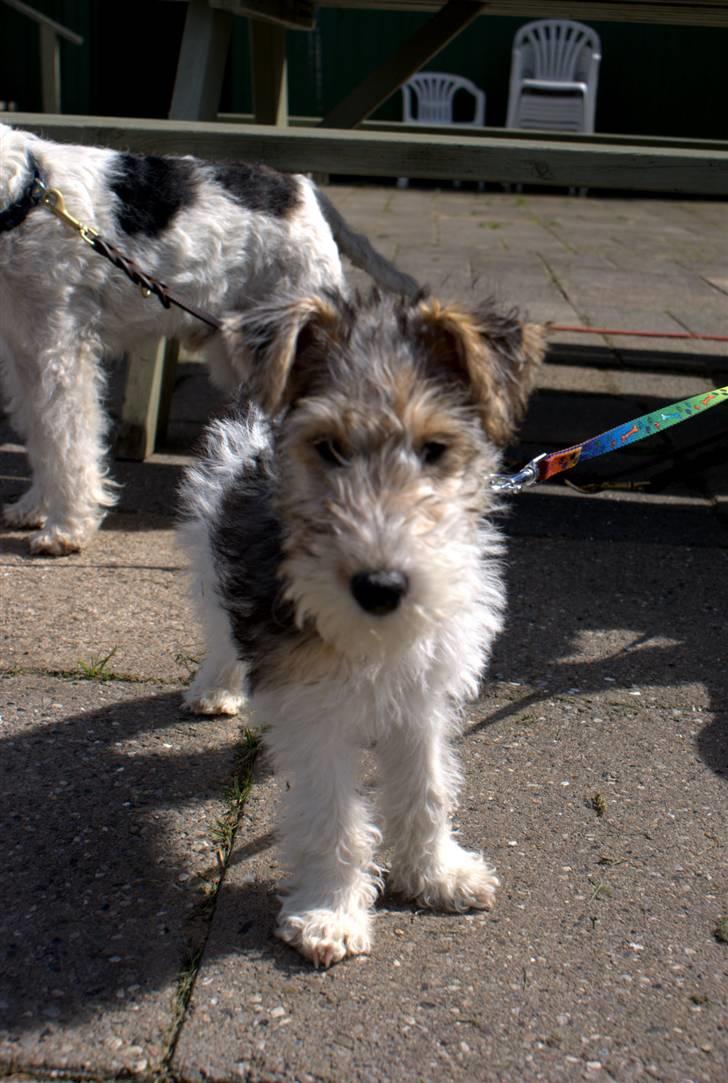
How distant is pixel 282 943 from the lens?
2500 millimetres

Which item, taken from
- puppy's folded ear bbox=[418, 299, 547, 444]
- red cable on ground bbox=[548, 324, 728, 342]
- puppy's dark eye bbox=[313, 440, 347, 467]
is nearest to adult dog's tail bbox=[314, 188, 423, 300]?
puppy's folded ear bbox=[418, 299, 547, 444]

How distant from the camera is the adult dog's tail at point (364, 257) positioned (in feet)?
17.0

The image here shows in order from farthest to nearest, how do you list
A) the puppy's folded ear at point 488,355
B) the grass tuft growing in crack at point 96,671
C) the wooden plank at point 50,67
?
the wooden plank at point 50,67 → the grass tuft growing in crack at point 96,671 → the puppy's folded ear at point 488,355

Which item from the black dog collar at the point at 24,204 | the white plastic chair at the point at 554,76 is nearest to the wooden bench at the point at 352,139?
the black dog collar at the point at 24,204

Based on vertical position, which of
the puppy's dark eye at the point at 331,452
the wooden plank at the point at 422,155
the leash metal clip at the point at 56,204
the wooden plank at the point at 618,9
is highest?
the wooden plank at the point at 618,9

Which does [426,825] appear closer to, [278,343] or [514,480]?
[514,480]

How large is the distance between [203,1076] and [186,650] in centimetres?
187

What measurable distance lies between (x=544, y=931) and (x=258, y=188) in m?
3.26

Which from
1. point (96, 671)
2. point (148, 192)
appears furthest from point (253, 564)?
point (148, 192)

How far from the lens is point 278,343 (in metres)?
2.43

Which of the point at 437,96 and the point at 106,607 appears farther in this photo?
the point at 437,96

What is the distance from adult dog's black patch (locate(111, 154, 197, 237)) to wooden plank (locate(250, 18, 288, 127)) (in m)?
2.35

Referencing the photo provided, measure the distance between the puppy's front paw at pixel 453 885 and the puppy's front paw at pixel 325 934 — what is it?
0.65ft

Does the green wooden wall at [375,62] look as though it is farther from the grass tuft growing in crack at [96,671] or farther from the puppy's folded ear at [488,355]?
the puppy's folded ear at [488,355]
